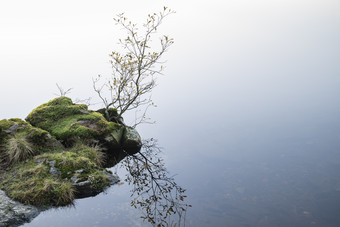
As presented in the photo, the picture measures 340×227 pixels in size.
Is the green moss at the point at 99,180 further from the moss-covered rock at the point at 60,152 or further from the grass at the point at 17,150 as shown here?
the grass at the point at 17,150

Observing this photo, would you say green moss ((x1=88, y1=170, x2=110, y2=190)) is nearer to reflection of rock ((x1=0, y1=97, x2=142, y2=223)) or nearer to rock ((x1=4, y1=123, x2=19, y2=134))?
reflection of rock ((x1=0, y1=97, x2=142, y2=223))

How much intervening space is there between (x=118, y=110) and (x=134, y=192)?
5.87 meters

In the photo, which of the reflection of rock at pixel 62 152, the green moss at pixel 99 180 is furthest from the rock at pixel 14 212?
the green moss at pixel 99 180

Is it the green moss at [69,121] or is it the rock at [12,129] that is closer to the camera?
the rock at [12,129]

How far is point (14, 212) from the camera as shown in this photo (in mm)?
6949

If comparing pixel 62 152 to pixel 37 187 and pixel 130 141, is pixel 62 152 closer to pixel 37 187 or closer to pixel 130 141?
pixel 37 187

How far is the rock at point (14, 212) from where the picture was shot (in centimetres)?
671

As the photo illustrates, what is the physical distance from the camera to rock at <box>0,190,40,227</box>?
6.71 m

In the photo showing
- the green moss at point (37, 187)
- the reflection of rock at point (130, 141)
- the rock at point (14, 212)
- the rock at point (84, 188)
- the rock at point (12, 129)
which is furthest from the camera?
the reflection of rock at point (130, 141)

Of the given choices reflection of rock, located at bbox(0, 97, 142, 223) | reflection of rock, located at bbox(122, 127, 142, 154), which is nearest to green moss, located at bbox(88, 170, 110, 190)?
reflection of rock, located at bbox(0, 97, 142, 223)

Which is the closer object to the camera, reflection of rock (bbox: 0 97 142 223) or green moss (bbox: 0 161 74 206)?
green moss (bbox: 0 161 74 206)

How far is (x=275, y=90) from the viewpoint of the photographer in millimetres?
39000

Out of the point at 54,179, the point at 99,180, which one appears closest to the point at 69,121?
the point at 54,179

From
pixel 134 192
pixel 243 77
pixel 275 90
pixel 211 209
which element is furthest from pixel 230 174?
pixel 243 77
